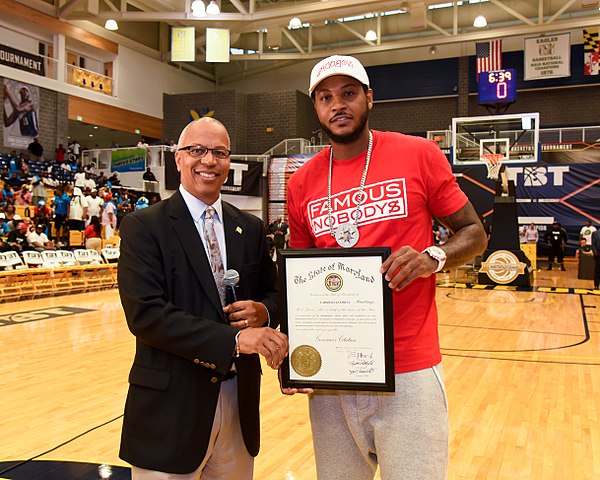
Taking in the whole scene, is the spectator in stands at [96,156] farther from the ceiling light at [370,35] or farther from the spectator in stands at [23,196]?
the ceiling light at [370,35]

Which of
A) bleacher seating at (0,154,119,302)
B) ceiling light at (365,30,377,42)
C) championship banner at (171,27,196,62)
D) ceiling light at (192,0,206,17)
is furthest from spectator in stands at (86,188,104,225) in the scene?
ceiling light at (365,30,377,42)

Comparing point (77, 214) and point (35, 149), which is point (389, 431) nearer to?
point (77, 214)

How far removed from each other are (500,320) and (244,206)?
13677mm

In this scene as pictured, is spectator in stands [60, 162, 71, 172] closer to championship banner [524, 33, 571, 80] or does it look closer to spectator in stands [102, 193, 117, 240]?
spectator in stands [102, 193, 117, 240]

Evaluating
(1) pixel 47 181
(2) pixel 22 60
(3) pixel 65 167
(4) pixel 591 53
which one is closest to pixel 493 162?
(4) pixel 591 53

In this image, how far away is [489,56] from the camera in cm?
2162

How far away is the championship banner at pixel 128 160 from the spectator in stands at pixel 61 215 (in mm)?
6720

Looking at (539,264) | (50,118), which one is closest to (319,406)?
(539,264)

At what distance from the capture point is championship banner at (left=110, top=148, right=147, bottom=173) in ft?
68.8

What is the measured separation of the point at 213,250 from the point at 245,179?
62.6ft

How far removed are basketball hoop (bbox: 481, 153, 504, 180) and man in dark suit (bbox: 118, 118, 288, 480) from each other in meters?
14.3

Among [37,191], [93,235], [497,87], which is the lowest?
[93,235]

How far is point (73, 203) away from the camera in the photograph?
1438cm

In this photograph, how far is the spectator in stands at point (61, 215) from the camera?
1427 cm
